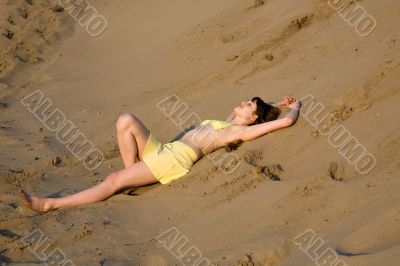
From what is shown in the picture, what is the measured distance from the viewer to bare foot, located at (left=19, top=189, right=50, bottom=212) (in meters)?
4.62

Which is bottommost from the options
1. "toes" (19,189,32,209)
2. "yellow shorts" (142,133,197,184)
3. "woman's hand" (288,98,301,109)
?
"woman's hand" (288,98,301,109)

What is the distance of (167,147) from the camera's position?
507 cm

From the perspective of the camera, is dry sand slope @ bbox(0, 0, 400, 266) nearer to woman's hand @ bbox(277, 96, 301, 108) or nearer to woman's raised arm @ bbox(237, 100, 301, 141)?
woman's raised arm @ bbox(237, 100, 301, 141)

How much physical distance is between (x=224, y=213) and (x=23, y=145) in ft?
10.1

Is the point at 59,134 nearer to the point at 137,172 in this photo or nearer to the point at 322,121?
the point at 137,172

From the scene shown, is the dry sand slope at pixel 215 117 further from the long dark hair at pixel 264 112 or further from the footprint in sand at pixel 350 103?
the long dark hair at pixel 264 112

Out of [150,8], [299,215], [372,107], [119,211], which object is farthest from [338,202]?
[150,8]

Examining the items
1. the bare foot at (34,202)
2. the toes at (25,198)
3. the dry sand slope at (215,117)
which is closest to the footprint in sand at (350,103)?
the dry sand slope at (215,117)

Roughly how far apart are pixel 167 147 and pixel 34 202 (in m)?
1.26

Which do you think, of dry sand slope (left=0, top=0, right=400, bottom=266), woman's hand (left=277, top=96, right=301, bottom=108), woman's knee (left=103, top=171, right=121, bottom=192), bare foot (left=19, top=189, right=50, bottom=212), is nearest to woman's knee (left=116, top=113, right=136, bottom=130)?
woman's knee (left=103, top=171, right=121, bottom=192)

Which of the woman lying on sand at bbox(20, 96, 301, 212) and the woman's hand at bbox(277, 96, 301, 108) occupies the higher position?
the woman lying on sand at bbox(20, 96, 301, 212)

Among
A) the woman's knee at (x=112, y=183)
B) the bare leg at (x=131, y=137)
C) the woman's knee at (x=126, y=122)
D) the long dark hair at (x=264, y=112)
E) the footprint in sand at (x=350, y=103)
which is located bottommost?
the footprint in sand at (x=350, y=103)

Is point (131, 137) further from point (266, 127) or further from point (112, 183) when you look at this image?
point (266, 127)

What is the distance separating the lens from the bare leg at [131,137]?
16.4ft
